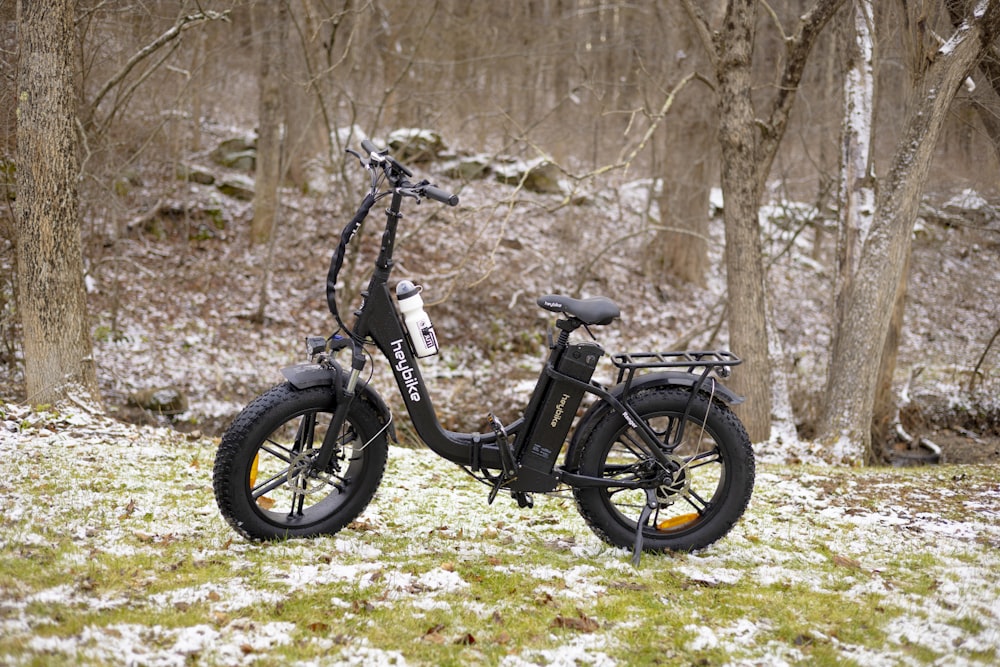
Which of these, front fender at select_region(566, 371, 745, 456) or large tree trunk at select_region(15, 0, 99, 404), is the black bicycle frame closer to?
front fender at select_region(566, 371, 745, 456)

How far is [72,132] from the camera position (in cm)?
653

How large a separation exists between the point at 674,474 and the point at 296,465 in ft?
5.87

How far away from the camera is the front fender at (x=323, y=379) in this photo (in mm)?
3654

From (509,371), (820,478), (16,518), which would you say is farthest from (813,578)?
(509,371)

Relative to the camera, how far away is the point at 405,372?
3781mm

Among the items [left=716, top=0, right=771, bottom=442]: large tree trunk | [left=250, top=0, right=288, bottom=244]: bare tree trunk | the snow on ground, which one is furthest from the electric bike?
[left=250, top=0, right=288, bottom=244]: bare tree trunk

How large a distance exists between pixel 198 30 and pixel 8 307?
5.45 m

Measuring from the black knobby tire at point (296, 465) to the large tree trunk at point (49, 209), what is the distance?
12.2 feet

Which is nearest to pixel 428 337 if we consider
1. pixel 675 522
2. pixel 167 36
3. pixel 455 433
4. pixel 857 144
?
pixel 455 433

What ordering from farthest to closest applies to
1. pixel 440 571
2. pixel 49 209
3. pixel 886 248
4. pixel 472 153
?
pixel 472 153 → pixel 886 248 → pixel 49 209 → pixel 440 571

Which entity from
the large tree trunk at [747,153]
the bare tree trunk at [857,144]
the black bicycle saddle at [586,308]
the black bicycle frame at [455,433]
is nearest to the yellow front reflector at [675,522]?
the black bicycle frame at [455,433]

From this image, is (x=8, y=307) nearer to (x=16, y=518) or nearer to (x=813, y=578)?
(x=16, y=518)

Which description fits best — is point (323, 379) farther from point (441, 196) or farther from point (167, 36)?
point (167, 36)

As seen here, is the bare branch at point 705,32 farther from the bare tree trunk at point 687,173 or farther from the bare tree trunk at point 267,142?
the bare tree trunk at point 267,142
